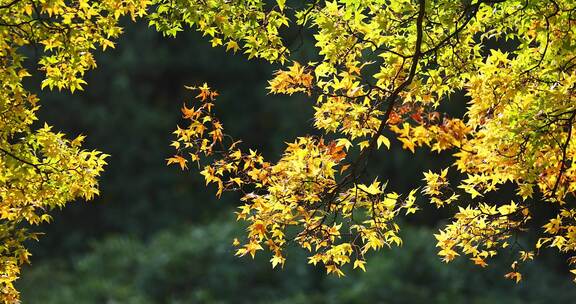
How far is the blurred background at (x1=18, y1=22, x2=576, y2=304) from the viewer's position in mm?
10547

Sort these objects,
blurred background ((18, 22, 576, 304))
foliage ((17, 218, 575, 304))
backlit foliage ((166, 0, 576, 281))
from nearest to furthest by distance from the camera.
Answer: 1. backlit foliage ((166, 0, 576, 281))
2. foliage ((17, 218, 575, 304))
3. blurred background ((18, 22, 576, 304))

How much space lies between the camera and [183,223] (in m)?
15.0

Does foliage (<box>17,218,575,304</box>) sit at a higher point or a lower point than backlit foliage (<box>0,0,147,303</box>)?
higher

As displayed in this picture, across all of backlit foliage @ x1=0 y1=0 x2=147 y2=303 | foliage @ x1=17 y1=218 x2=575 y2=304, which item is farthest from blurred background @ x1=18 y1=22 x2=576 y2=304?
backlit foliage @ x1=0 y1=0 x2=147 y2=303

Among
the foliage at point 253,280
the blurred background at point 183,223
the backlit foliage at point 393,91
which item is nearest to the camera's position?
the backlit foliage at point 393,91

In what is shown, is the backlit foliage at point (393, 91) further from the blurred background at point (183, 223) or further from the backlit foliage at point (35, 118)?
the blurred background at point (183, 223)

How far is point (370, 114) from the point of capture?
4176 millimetres

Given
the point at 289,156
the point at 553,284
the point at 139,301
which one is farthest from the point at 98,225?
the point at 289,156

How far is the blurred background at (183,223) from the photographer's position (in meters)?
10.5

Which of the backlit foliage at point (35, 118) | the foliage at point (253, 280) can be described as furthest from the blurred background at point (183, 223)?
the backlit foliage at point (35, 118)

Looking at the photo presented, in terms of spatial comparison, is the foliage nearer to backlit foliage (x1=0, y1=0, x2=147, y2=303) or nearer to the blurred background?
the blurred background

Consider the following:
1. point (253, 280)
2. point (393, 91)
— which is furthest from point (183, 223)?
point (393, 91)

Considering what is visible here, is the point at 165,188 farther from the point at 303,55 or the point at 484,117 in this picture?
the point at 484,117

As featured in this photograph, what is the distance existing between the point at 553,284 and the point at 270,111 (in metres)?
6.27
